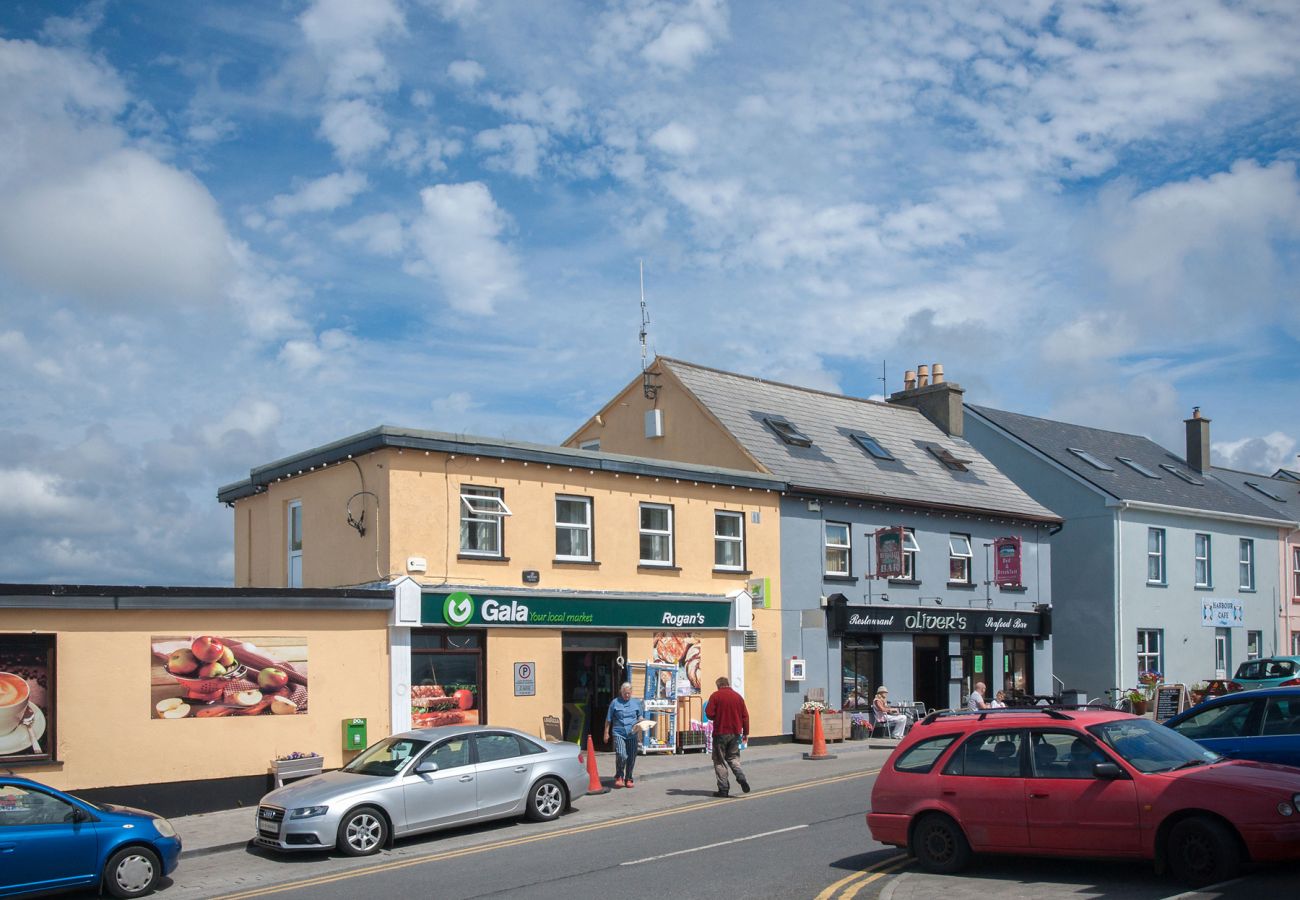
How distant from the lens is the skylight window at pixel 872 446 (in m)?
32.2

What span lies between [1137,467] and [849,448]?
48.0ft

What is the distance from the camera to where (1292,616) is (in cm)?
4262

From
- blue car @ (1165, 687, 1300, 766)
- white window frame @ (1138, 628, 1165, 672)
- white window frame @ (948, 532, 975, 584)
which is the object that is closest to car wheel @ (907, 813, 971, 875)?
blue car @ (1165, 687, 1300, 766)

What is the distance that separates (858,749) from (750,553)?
183 inches

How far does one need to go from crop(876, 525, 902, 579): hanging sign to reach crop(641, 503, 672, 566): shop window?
230 inches

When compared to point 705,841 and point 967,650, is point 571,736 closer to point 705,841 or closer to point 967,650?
point 705,841

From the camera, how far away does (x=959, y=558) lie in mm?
31766

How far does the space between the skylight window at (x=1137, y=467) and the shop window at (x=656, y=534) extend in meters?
21.9

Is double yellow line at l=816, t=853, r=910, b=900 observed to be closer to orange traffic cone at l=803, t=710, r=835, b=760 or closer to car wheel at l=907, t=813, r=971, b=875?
car wheel at l=907, t=813, r=971, b=875

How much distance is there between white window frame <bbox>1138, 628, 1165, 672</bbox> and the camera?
1444 inches

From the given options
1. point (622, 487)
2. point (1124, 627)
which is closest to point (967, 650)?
point (1124, 627)

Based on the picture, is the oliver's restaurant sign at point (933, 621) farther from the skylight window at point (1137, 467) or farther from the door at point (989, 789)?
the door at point (989, 789)

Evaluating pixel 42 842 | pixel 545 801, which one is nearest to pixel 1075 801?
pixel 545 801

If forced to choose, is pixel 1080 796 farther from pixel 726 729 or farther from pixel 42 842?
pixel 42 842
